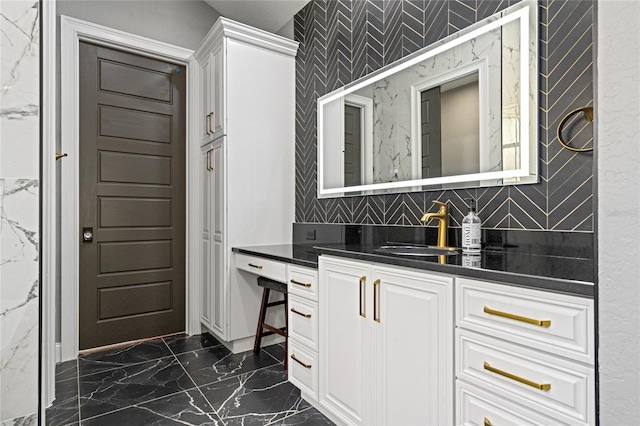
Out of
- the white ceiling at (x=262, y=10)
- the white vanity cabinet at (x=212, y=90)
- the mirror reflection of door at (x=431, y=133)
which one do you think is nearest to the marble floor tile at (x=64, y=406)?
the white vanity cabinet at (x=212, y=90)

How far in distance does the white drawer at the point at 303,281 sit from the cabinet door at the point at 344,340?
7 cm

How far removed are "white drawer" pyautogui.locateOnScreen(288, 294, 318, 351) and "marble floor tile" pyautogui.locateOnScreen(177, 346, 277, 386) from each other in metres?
0.61

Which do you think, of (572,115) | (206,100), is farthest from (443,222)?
(206,100)

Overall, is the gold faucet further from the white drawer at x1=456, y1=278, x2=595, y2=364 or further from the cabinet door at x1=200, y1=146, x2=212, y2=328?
the cabinet door at x1=200, y1=146, x2=212, y2=328

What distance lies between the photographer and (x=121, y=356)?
8.88 ft

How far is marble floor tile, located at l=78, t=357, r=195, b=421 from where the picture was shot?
2.01 m

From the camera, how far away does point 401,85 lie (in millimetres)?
2189

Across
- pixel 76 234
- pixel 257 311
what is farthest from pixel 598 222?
pixel 76 234

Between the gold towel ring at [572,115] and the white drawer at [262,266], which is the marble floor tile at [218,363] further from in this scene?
the gold towel ring at [572,115]

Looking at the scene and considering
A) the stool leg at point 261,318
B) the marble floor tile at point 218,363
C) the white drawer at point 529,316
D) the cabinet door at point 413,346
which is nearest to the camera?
the white drawer at point 529,316

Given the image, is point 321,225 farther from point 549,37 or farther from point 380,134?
point 549,37

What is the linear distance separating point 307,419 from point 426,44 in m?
2.09

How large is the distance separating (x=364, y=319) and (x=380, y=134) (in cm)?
125

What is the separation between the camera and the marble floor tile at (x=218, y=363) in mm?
2352
